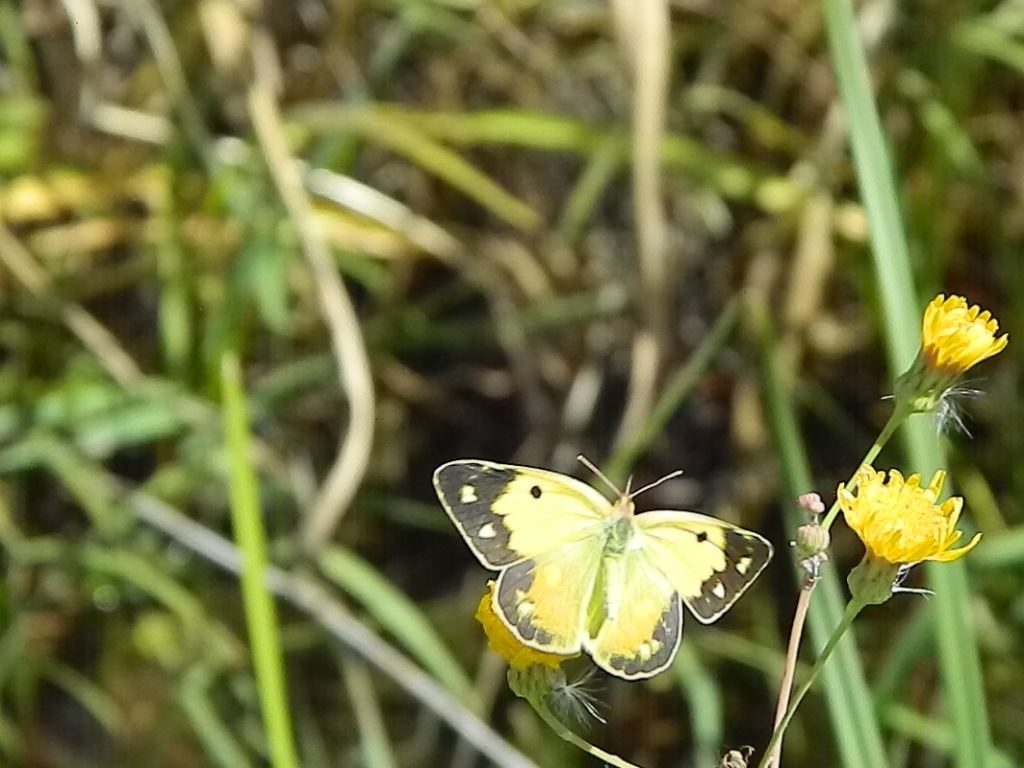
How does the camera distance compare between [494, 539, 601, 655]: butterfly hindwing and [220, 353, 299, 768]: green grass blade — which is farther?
[220, 353, 299, 768]: green grass blade

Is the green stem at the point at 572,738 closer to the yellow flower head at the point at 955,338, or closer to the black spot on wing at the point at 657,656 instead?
the black spot on wing at the point at 657,656

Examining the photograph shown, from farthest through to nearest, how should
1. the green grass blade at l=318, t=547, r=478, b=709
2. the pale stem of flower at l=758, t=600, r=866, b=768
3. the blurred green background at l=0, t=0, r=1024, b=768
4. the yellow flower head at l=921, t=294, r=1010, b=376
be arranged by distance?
the blurred green background at l=0, t=0, r=1024, b=768, the green grass blade at l=318, t=547, r=478, b=709, the yellow flower head at l=921, t=294, r=1010, b=376, the pale stem of flower at l=758, t=600, r=866, b=768

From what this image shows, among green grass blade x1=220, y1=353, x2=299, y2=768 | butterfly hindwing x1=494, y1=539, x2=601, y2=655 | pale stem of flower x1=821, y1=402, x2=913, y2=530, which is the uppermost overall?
pale stem of flower x1=821, y1=402, x2=913, y2=530

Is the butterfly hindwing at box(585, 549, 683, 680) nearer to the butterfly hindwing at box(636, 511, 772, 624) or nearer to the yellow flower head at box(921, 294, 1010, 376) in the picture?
the butterfly hindwing at box(636, 511, 772, 624)

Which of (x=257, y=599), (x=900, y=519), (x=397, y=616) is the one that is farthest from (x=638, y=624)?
(x=397, y=616)

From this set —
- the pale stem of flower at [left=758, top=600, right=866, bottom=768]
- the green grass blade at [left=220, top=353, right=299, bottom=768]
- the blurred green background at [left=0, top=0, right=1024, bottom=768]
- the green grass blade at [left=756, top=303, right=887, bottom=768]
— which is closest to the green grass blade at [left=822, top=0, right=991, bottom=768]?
the green grass blade at [left=756, top=303, right=887, bottom=768]

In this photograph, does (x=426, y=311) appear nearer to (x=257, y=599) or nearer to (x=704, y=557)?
(x=257, y=599)

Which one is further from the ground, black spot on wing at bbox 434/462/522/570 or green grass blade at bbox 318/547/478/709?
black spot on wing at bbox 434/462/522/570

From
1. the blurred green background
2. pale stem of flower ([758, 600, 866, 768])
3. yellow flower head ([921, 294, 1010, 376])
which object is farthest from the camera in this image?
the blurred green background
